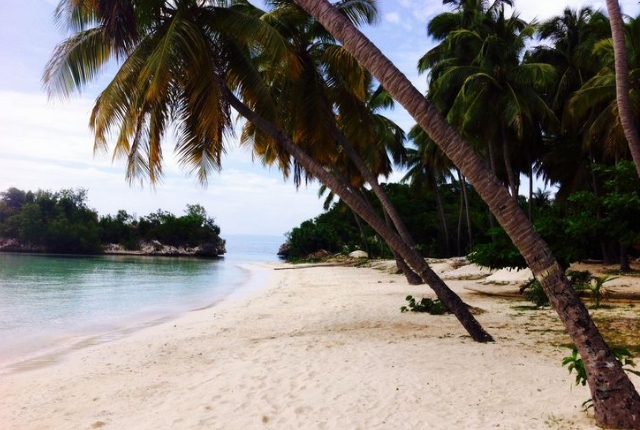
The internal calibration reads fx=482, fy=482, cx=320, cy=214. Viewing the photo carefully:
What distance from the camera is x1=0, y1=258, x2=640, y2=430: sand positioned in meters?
4.55

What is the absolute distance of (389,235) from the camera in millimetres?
8719

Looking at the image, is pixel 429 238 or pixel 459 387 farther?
pixel 429 238

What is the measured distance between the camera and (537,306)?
36.0ft

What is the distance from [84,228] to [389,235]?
66810mm

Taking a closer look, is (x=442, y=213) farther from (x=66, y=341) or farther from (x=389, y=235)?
(x=66, y=341)

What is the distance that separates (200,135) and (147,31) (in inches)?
115

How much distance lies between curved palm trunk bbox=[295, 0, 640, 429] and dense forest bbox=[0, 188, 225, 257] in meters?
70.2

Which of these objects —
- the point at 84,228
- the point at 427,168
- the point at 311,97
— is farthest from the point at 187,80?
the point at 84,228

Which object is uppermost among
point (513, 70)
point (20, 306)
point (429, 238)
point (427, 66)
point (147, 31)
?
point (427, 66)

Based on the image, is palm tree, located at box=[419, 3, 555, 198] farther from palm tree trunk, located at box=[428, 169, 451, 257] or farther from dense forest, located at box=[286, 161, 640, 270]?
palm tree trunk, located at box=[428, 169, 451, 257]

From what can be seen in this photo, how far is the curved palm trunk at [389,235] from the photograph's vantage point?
776cm

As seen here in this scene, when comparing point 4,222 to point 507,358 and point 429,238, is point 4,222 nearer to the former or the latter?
point 429,238

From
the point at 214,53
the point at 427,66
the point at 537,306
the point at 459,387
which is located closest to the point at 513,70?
the point at 427,66

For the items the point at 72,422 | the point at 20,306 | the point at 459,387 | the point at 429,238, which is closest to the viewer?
the point at 72,422
